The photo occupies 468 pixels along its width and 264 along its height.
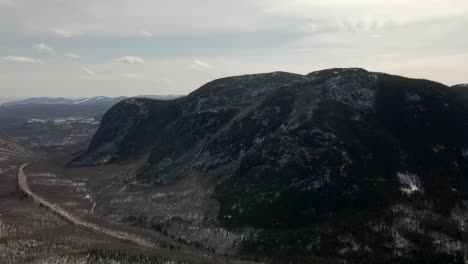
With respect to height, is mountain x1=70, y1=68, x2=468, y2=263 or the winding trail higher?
mountain x1=70, y1=68, x2=468, y2=263

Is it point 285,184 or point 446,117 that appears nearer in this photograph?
point 285,184

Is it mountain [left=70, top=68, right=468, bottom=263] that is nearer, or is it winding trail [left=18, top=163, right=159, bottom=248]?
mountain [left=70, top=68, right=468, bottom=263]

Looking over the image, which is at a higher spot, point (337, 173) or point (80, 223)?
point (337, 173)

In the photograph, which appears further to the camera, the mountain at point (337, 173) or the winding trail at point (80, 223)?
the winding trail at point (80, 223)

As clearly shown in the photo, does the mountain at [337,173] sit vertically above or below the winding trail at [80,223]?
above

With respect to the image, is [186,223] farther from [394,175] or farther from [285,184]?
[394,175]

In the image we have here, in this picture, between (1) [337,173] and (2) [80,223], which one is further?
(1) [337,173]

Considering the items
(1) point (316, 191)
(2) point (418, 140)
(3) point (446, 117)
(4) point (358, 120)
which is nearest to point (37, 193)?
(1) point (316, 191)

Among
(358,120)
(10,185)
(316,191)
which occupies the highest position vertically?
(358,120)
